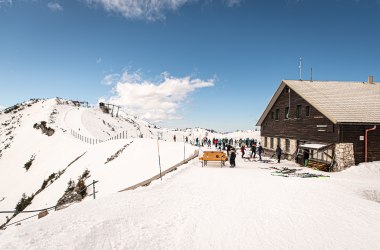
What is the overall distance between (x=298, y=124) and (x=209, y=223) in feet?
63.7

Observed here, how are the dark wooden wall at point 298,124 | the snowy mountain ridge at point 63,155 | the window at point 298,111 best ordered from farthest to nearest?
the snowy mountain ridge at point 63,155, the window at point 298,111, the dark wooden wall at point 298,124

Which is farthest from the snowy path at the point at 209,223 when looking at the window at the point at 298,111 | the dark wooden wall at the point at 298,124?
the window at the point at 298,111

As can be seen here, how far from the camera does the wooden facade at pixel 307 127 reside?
17.7 m

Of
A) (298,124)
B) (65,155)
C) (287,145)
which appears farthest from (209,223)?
(65,155)

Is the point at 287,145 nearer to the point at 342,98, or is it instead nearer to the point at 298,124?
the point at 298,124

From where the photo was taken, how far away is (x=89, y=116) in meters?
61.9

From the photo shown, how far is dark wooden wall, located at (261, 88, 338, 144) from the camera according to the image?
19.0 m

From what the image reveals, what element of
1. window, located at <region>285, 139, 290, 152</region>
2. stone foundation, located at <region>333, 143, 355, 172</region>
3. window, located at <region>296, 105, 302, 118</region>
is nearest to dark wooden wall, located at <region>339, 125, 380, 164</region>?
stone foundation, located at <region>333, 143, 355, 172</region>

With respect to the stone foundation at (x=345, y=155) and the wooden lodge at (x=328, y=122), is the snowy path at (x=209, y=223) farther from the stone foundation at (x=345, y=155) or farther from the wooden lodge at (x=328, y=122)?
the wooden lodge at (x=328, y=122)

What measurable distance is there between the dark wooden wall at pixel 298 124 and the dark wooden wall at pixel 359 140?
705 millimetres

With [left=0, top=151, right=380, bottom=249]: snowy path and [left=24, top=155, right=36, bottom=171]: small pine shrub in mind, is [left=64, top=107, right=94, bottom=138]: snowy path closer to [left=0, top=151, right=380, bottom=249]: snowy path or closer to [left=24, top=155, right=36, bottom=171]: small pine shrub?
[left=24, top=155, right=36, bottom=171]: small pine shrub

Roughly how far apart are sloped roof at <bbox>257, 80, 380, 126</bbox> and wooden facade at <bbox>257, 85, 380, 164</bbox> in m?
0.62

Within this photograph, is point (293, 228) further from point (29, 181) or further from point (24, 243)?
point (29, 181)

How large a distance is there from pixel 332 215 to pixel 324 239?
2.06 m
